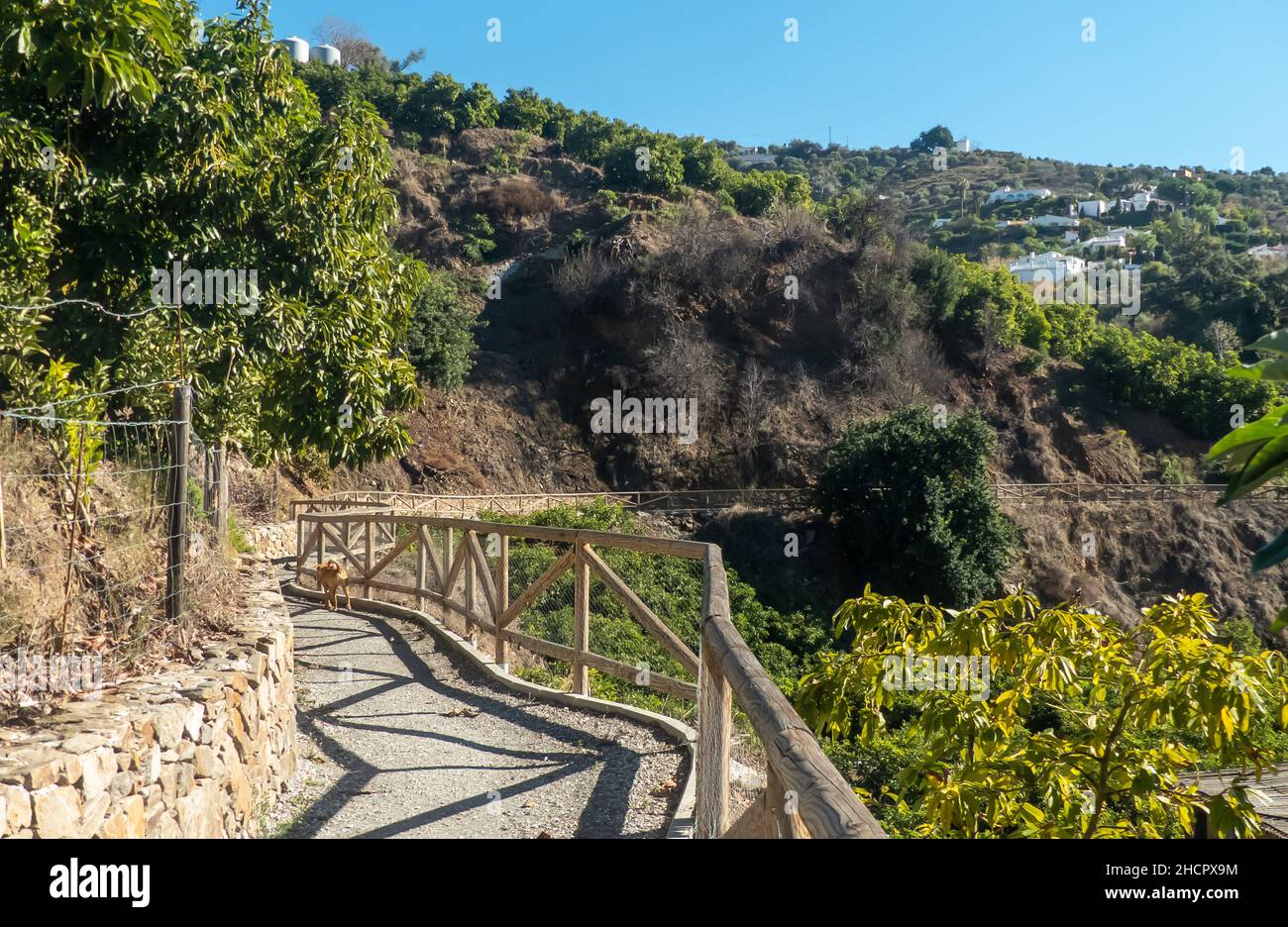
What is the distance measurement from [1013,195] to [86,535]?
97.6 meters

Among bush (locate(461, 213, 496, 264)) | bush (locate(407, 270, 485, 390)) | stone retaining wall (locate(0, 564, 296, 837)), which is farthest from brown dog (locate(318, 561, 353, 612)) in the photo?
bush (locate(461, 213, 496, 264))

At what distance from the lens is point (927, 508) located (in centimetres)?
2450

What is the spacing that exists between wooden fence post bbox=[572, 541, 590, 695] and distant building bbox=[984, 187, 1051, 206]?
3568 inches

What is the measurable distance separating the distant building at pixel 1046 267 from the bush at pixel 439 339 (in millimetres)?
31173

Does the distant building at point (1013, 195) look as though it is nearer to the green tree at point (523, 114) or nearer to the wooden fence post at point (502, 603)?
the green tree at point (523, 114)

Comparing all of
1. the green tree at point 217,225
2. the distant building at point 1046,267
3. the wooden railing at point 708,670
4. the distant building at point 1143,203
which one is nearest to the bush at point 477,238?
the distant building at point 1046,267

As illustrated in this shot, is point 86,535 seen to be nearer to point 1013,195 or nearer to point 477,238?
point 477,238

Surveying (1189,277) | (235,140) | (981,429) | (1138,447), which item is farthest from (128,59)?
(1189,277)

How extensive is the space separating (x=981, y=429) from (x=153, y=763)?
24.2m

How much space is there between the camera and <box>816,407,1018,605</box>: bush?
24391 millimetres

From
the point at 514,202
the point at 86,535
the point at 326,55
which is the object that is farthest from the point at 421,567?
the point at 326,55
